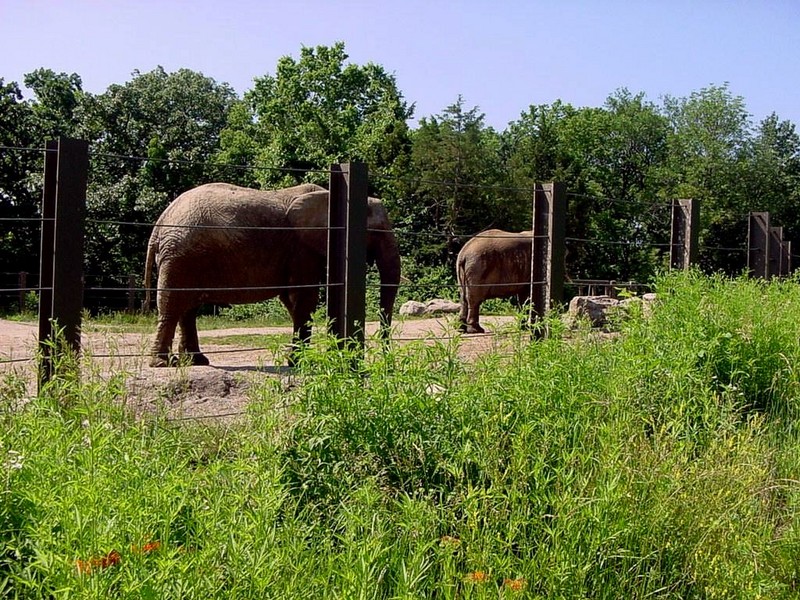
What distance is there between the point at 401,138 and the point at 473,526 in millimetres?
28904

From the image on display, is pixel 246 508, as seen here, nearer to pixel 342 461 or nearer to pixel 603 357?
pixel 342 461

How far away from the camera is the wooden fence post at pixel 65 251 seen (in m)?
4.83

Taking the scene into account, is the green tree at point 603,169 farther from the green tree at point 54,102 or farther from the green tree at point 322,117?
the green tree at point 54,102

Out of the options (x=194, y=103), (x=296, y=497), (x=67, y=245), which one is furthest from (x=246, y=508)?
(x=194, y=103)

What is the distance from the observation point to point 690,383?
203 inches

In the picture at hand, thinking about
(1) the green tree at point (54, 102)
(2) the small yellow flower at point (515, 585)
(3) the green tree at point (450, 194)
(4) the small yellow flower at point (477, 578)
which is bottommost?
(2) the small yellow flower at point (515, 585)

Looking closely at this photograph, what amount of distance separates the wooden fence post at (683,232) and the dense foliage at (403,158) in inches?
251

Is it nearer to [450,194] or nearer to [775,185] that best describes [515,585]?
[450,194]

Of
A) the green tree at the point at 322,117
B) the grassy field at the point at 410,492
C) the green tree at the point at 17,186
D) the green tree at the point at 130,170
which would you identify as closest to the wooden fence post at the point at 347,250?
the grassy field at the point at 410,492

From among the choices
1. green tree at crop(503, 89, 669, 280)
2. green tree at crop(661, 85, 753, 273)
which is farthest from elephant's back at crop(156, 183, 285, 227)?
green tree at crop(661, 85, 753, 273)

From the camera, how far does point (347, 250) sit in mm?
5996

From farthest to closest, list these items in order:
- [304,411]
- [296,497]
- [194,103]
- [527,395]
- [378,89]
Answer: [194,103] < [378,89] < [527,395] < [304,411] < [296,497]

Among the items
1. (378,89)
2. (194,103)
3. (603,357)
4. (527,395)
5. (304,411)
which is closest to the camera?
(304,411)

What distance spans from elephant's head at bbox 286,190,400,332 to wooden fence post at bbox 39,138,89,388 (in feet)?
13.9
